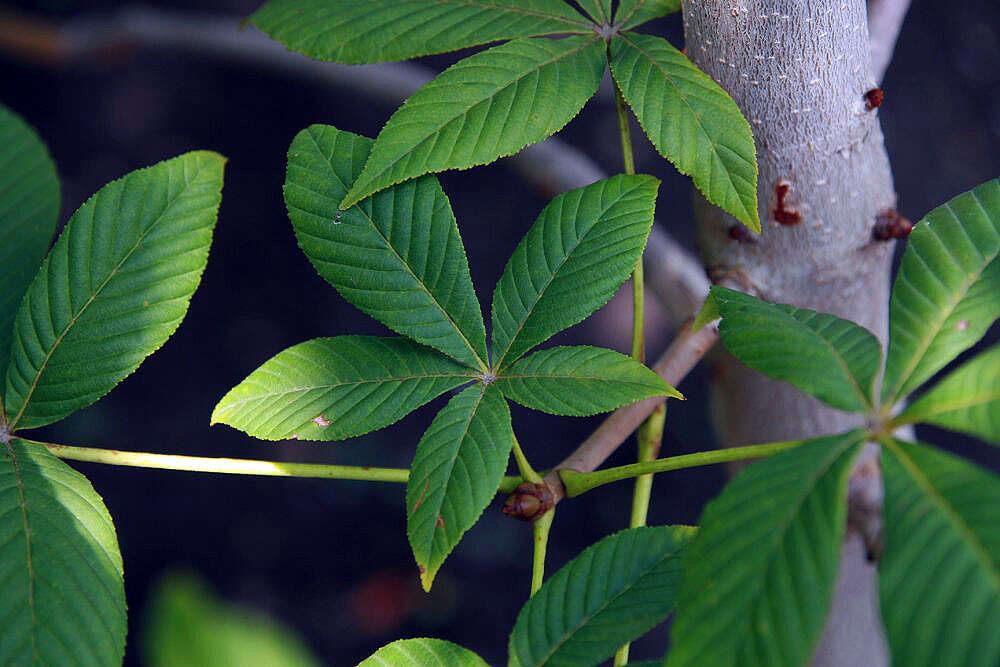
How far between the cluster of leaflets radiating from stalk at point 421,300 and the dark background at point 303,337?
145 cm

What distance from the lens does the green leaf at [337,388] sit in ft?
2.84

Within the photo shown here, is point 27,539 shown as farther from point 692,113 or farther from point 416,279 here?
point 692,113

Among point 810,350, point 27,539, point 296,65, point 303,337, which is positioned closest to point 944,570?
point 810,350

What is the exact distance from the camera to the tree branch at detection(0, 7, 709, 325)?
1.55m

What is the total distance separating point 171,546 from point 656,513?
4.49 ft

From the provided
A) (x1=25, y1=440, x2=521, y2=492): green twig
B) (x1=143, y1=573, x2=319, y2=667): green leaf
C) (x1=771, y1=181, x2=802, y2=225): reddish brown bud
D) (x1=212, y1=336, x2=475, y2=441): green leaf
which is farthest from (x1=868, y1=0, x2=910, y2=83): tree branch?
(x1=143, y1=573, x2=319, y2=667): green leaf

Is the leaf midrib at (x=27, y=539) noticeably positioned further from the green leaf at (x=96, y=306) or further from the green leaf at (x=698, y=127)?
the green leaf at (x=698, y=127)

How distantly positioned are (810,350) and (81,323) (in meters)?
0.71

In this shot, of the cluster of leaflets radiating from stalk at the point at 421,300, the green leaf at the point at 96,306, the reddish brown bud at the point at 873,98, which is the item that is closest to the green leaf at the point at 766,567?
the cluster of leaflets radiating from stalk at the point at 421,300

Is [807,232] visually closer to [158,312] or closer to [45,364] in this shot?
[158,312]

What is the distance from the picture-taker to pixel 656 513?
2512 mm

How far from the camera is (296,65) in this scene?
2.18 m

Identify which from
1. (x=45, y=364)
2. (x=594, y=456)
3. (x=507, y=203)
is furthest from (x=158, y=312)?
(x=507, y=203)

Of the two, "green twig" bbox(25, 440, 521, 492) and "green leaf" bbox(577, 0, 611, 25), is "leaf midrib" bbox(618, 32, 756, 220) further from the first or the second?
"green twig" bbox(25, 440, 521, 492)
